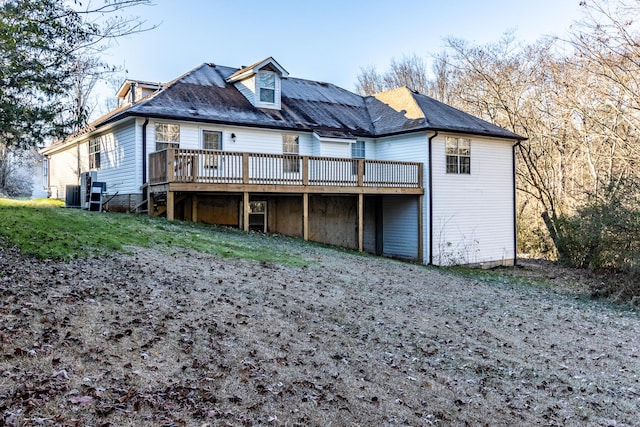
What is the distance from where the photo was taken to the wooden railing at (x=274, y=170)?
14844 mm

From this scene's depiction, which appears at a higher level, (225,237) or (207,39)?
(207,39)

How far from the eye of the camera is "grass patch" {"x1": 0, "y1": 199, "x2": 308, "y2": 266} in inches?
400

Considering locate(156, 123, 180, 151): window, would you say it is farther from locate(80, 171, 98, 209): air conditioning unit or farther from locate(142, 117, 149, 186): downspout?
locate(80, 171, 98, 209): air conditioning unit

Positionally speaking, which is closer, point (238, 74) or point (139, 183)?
point (139, 183)

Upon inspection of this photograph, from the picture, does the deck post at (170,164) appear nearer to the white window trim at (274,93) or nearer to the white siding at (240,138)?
the white siding at (240,138)

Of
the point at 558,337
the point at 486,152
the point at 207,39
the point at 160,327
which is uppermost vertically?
the point at 207,39

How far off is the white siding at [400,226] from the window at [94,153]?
11.4 m

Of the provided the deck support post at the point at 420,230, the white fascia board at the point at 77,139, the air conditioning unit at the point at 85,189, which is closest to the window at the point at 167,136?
the white fascia board at the point at 77,139

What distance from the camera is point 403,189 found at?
18781mm

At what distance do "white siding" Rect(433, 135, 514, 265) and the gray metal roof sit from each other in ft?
3.22

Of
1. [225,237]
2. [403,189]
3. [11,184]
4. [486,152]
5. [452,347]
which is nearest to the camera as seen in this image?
[452,347]

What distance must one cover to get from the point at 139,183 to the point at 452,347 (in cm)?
1208

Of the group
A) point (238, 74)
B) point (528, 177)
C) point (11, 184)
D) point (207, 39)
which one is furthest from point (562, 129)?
point (11, 184)

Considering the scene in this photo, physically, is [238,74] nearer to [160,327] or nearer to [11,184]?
[160,327]
